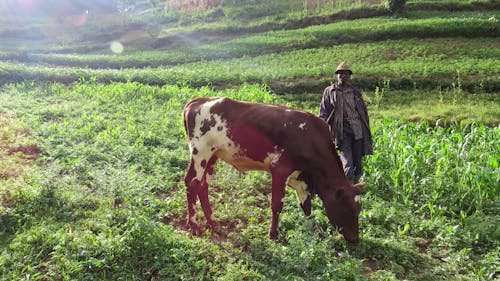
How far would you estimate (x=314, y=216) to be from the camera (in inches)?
250

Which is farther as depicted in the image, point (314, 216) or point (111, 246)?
point (314, 216)

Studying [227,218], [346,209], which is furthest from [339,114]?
[227,218]

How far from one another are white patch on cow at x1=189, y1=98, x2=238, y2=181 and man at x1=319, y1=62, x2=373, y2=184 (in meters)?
2.26

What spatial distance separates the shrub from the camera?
97.1 feet

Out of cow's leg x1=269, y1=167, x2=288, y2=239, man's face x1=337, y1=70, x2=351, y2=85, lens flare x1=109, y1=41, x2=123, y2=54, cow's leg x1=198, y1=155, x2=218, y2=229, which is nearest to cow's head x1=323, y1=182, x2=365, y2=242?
cow's leg x1=269, y1=167, x2=288, y2=239

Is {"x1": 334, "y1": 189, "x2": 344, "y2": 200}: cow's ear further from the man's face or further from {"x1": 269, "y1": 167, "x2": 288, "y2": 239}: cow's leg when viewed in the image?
the man's face

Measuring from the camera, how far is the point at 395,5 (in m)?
29.8

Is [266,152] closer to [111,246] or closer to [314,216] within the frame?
[314,216]

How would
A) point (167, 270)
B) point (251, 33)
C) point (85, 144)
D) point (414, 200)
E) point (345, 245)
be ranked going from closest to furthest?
1. point (167, 270)
2. point (345, 245)
3. point (414, 200)
4. point (85, 144)
5. point (251, 33)

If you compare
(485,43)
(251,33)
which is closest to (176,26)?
(251,33)

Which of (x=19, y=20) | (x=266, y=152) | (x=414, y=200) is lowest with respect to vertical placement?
(x=414, y=200)

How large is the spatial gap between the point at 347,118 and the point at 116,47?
33307 mm

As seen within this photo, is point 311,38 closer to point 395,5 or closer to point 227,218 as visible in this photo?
point 395,5

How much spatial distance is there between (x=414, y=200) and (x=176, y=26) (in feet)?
123
